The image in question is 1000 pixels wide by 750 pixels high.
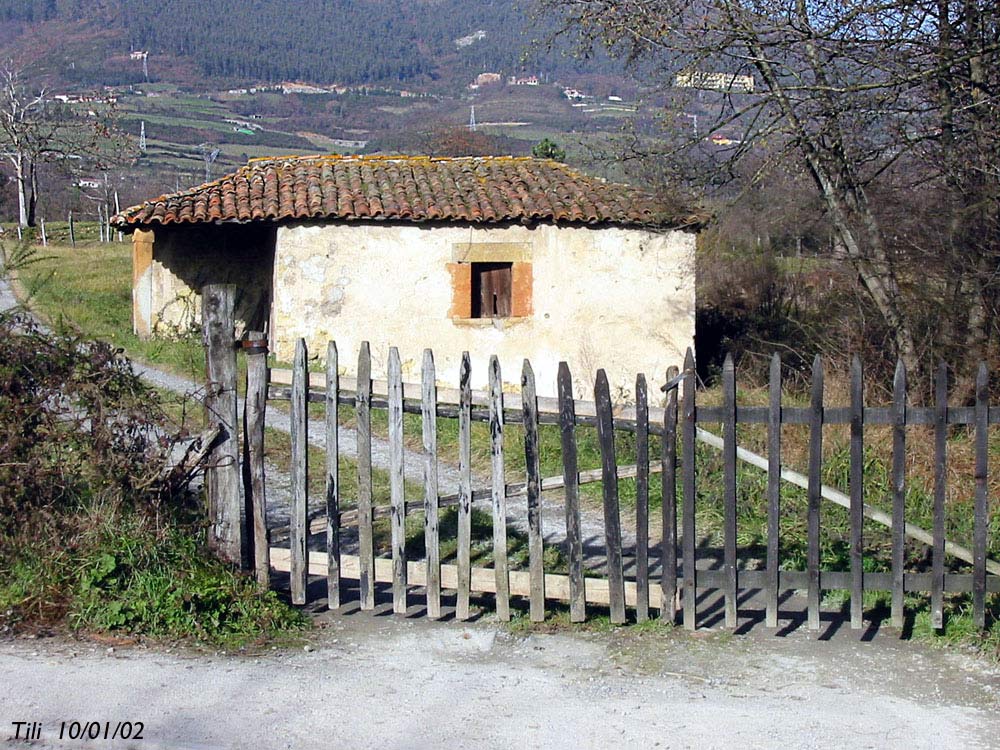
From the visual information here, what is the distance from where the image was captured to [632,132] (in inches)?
578

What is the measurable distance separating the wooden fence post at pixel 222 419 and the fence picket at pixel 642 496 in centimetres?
199

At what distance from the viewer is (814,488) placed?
5.25m

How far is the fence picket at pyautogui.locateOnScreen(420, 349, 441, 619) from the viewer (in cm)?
518

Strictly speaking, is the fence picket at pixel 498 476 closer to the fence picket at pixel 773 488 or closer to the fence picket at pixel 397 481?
the fence picket at pixel 397 481

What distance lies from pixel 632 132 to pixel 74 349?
1049cm

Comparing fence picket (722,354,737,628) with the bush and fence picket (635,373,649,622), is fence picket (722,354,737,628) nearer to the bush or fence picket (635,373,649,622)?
fence picket (635,373,649,622)

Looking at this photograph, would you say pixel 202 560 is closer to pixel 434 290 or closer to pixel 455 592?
pixel 455 592

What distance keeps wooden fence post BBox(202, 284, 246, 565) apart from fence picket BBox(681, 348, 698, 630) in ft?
7.26

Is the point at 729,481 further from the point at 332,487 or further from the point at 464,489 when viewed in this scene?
the point at 332,487

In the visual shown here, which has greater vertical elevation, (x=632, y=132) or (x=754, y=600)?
(x=632, y=132)

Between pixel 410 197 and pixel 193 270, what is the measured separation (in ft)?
15.6

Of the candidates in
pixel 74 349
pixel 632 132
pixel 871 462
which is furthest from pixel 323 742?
pixel 632 132

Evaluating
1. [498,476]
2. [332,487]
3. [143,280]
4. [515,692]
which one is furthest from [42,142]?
[515,692]

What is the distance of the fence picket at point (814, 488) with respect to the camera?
5.13m
